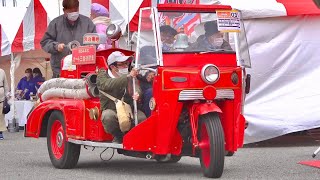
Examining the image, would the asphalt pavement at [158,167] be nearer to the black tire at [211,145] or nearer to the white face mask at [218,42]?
the black tire at [211,145]

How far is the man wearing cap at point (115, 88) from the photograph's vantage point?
33.3 feet

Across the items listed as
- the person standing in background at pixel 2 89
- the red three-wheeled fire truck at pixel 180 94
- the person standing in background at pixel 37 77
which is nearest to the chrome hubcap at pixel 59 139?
the red three-wheeled fire truck at pixel 180 94

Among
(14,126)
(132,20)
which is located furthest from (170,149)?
(14,126)

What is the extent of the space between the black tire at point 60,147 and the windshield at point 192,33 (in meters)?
1.97

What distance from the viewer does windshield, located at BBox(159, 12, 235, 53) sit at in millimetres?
10078

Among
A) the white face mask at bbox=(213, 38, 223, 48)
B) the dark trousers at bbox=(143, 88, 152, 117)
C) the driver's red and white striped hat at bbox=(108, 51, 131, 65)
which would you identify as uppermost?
the white face mask at bbox=(213, 38, 223, 48)

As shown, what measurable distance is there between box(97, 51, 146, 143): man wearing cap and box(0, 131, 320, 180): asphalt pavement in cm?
58

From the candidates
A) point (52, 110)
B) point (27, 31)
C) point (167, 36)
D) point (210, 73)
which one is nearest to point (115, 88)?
point (167, 36)

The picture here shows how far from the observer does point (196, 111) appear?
9.57 metres

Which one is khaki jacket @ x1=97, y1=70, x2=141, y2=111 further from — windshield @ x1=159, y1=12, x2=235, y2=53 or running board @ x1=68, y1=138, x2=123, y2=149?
windshield @ x1=159, y1=12, x2=235, y2=53

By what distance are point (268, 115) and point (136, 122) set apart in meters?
5.05

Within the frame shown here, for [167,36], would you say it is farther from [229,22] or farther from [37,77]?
[37,77]

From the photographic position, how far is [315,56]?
49.1 feet

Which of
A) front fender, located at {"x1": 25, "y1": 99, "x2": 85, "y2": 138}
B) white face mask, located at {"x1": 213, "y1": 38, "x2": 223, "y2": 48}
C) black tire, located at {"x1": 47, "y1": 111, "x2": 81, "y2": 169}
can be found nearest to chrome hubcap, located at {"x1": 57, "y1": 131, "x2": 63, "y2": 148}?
black tire, located at {"x1": 47, "y1": 111, "x2": 81, "y2": 169}
